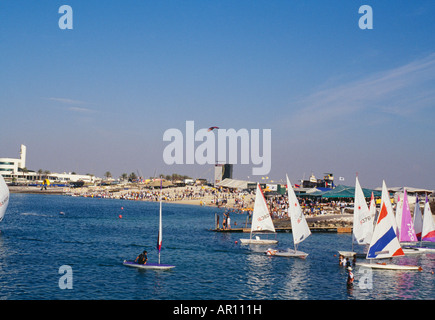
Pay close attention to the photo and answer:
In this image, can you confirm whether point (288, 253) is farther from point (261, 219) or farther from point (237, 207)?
point (237, 207)

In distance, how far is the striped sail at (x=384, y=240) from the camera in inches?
1593

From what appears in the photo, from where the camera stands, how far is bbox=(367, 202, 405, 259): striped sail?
133 feet

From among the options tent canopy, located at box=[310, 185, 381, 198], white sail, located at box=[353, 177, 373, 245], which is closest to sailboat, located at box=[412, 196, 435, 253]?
white sail, located at box=[353, 177, 373, 245]

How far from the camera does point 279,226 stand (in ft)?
254

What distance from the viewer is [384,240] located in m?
41.1

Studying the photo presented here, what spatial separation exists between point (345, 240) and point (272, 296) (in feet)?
126

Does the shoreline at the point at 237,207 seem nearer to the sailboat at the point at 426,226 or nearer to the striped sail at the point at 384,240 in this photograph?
the sailboat at the point at 426,226

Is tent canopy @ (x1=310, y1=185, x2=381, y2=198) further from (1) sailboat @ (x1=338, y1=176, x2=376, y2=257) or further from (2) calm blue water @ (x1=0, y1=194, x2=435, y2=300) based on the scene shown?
(1) sailboat @ (x1=338, y1=176, x2=376, y2=257)

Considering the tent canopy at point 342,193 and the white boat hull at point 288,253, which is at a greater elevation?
the tent canopy at point 342,193

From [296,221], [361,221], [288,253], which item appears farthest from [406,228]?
[288,253]

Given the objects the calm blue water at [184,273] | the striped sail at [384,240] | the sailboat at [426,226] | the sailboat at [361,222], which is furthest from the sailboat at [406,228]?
the striped sail at [384,240]

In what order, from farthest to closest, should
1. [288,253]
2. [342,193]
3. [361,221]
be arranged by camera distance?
[342,193]
[361,221]
[288,253]
